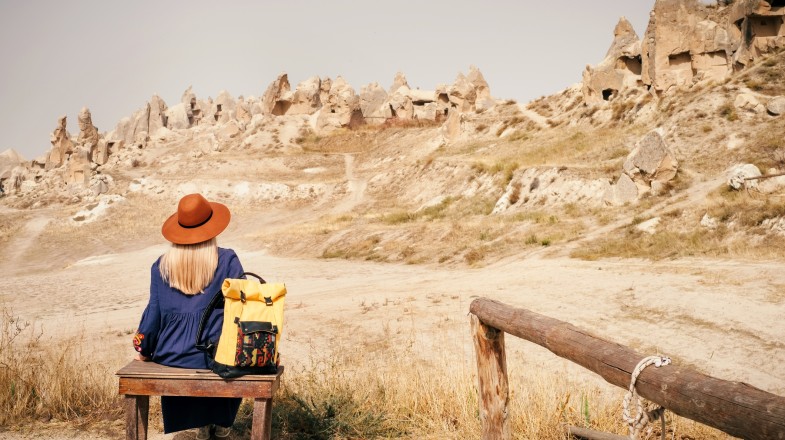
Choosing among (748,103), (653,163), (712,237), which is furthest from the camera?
(748,103)

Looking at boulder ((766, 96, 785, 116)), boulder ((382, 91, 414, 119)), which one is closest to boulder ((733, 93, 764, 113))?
boulder ((766, 96, 785, 116))

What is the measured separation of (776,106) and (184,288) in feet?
87.4

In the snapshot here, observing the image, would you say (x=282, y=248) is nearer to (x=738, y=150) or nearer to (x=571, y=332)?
(x=738, y=150)

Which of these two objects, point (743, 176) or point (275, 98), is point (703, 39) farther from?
point (275, 98)

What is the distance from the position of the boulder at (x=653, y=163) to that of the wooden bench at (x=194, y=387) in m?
20.2

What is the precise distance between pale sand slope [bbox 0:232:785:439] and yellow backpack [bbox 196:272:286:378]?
2632 mm

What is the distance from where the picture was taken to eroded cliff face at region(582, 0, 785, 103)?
27.9m

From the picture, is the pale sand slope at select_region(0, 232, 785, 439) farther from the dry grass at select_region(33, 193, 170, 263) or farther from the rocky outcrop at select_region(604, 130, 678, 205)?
the dry grass at select_region(33, 193, 170, 263)

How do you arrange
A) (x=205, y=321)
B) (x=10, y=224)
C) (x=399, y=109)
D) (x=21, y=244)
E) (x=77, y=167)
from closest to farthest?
1. (x=205, y=321)
2. (x=21, y=244)
3. (x=10, y=224)
4. (x=77, y=167)
5. (x=399, y=109)

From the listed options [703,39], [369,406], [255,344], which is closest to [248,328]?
[255,344]

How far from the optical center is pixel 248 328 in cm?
319

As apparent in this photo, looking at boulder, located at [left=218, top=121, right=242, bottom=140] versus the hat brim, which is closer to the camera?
the hat brim

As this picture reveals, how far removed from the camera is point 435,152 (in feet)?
155

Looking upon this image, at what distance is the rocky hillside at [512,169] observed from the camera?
58.2 ft
